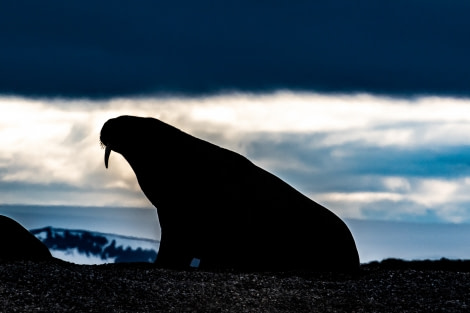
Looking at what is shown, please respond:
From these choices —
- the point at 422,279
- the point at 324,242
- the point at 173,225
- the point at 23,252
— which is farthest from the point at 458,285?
the point at 23,252

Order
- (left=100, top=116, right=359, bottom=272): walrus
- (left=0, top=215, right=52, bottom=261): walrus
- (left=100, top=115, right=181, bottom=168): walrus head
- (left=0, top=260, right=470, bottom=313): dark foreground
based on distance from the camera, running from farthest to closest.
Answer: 1. (left=100, top=115, right=181, bottom=168): walrus head
2. (left=100, top=116, right=359, bottom=272): walrus
3. (left=0, top=215, right=52, bottom=261): walrus
4. (left=0, top=260, right=470, bottom=313): dark foreground

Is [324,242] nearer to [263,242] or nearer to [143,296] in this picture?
[263,242]

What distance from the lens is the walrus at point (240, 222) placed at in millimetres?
19219

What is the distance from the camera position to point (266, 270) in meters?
19.4

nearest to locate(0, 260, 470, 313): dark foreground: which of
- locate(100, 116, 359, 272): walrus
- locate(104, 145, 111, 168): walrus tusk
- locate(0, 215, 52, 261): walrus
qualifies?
locate(100, 116, 359, 272): walrus

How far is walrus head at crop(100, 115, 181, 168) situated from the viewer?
2102cm

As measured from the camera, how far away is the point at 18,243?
758 inches

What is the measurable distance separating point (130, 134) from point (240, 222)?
11.6ft

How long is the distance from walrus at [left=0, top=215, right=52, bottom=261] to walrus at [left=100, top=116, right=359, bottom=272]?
101 inches

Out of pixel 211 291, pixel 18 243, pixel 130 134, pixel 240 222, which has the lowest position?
pixel 211 291

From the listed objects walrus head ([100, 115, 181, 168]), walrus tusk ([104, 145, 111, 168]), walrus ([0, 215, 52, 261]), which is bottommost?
walrus ([0, 215, 52, 261])

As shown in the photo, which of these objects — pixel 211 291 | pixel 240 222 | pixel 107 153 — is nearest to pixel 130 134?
pixel 107 153

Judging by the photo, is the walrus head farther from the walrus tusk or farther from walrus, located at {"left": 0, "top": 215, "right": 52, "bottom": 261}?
walrus, located at {"left": 0, "top": 215, "right": 52, "bottom": 261}

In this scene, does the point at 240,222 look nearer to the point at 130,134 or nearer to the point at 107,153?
the point at 130,134
